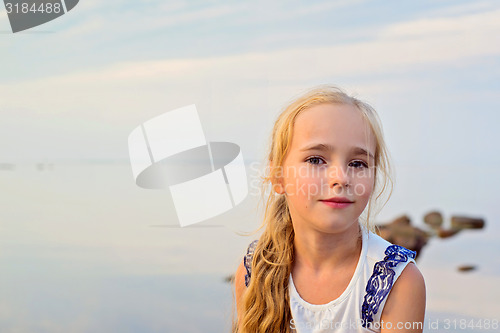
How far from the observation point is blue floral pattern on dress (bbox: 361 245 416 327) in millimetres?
1622

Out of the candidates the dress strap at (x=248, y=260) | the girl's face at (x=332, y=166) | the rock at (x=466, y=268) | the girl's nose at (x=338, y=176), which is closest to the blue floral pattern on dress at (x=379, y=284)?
the girl's face at (x=332, y=166)

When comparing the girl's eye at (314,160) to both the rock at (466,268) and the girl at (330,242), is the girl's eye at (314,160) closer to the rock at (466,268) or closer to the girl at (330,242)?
the girl at (330,242)

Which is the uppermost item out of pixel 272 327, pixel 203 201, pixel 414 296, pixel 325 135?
pixel 325 135

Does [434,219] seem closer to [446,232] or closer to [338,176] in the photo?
[446,232]

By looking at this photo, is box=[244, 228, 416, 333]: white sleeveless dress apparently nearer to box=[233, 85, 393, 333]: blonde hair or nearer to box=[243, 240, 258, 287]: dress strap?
box=[233, 85, 393, 333]: blonde hair

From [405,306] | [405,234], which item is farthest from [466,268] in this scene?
[405,306]

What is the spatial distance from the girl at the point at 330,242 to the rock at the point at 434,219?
389cm

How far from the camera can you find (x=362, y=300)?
1.65 m

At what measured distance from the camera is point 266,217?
196cm

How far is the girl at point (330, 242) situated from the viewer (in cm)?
161

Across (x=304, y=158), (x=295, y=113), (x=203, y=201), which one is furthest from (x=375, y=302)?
(x=203, y=201)

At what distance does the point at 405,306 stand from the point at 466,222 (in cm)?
462

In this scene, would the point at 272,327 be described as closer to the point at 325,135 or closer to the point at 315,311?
the point at 315,311

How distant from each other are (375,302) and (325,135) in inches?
19.7
